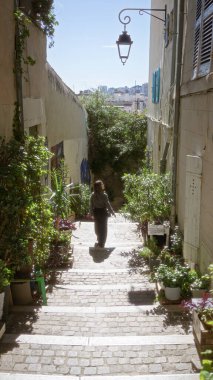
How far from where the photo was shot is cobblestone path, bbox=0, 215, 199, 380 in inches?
167

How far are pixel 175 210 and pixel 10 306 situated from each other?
13.6ft

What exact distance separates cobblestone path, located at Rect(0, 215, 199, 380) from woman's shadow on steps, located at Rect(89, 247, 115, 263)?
884 mm

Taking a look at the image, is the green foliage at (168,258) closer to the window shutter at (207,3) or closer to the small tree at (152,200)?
the small tree at (152,200)

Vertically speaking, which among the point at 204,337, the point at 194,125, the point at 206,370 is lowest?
the point at 204,337

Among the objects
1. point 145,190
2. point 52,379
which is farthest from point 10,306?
point 145,190

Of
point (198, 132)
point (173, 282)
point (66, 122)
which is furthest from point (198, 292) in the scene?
point (66, 122)

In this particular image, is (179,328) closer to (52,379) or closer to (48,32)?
(52,379)

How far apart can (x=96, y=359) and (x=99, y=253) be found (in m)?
4.61

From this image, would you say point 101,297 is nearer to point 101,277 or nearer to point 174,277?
point 101,277

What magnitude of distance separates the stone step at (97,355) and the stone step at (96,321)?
0.25 metres

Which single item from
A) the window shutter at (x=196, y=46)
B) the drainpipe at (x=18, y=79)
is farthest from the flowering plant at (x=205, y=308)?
the window shutter at (x=196, y=46)

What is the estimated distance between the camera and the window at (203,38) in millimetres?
5895

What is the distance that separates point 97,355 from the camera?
14.9 ft

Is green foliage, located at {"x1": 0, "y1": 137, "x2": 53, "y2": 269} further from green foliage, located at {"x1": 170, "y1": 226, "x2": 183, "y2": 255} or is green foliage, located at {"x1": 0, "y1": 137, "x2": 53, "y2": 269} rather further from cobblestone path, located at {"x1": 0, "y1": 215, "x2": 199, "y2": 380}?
green foliage, located at {"x1": 170, "y1": 226, "x2": 183, "y2": 255}
